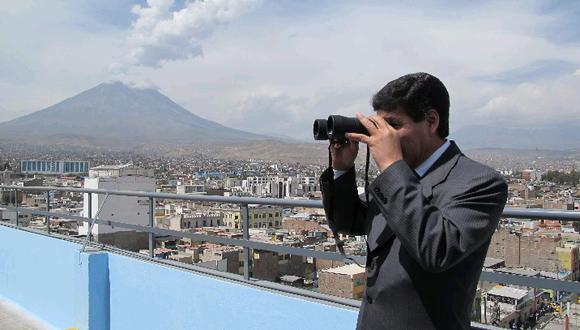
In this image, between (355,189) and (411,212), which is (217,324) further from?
(411,212)

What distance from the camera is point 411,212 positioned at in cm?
138

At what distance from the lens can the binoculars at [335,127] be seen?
163 cm

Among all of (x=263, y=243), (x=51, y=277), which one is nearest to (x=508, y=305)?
(x=263, y=243)

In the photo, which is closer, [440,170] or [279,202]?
[440,170]

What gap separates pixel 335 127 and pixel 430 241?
0.48 metres

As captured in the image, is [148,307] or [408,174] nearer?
[408,174]

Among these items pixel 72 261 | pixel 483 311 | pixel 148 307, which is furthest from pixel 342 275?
pixel 72 261

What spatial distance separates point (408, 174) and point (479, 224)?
8.3 inches

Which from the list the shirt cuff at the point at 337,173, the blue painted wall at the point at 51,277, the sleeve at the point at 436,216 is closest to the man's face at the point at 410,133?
the sleeve at the point at 436,216

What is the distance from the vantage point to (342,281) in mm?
2941

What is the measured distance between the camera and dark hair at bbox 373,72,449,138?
1.55 meters

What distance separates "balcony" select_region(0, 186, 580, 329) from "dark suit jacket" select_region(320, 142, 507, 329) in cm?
75

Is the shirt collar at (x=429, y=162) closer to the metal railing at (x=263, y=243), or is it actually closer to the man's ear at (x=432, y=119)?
the man's ear at (x=432, y=119)

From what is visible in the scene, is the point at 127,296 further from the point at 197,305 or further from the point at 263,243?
the point at 263,243
